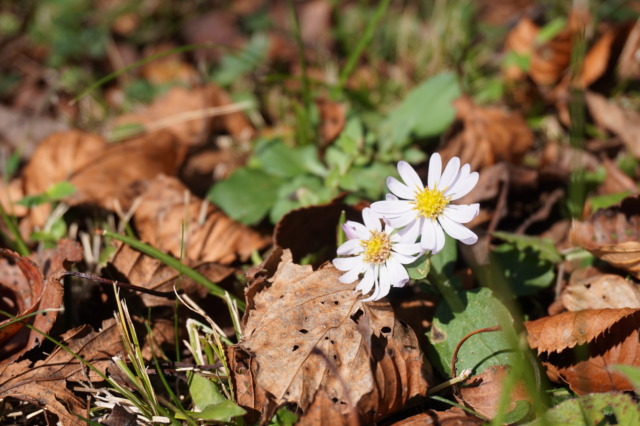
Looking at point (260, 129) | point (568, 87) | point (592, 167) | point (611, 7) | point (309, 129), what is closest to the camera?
point (592, 167)

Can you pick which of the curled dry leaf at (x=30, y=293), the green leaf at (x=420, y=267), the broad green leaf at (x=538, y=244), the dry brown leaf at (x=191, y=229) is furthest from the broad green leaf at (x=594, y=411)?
the curled dry leaf at (x=30, y=293)

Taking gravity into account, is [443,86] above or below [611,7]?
below

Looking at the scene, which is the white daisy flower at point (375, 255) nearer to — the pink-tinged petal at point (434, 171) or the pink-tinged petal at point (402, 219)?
the pink-tinged petal at point (402, 219)

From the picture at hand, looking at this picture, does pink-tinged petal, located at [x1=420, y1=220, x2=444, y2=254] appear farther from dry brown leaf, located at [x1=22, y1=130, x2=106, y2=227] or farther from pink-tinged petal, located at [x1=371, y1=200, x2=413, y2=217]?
dry brown leaf, located at [x1=22, y1=130, x2=106, y2=227]

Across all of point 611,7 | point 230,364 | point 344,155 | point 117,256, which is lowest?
point 230,364

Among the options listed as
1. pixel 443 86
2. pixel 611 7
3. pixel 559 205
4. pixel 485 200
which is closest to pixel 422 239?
pixel 485 200

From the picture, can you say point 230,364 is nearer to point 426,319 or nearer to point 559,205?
point 426,319

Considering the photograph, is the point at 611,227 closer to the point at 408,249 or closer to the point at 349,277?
the point at 408,249
